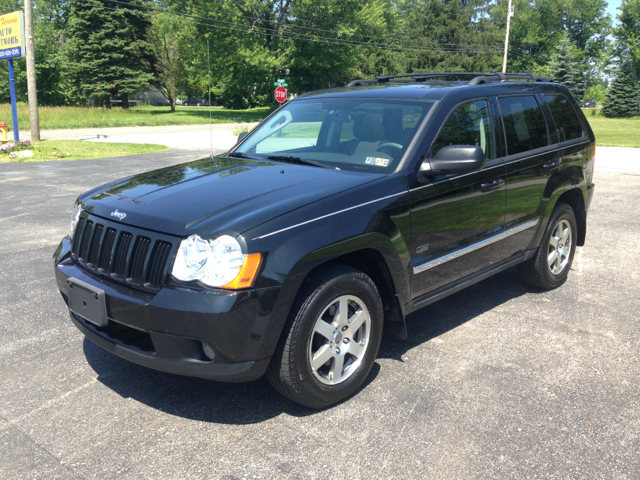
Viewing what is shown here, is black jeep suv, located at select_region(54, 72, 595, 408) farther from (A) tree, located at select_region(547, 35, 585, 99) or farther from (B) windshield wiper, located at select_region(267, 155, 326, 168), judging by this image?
(A) tree, located at select_region(547, 35, 585, 99)

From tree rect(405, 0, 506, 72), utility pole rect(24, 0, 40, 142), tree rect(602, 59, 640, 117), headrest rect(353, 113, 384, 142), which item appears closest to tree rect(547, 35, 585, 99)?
tree rect(602, 59, 640, 117)

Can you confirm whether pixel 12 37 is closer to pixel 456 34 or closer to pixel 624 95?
Answer: pixel 624 95

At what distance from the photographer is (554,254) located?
5.23 meters

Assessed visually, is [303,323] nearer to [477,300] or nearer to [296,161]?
[296,161]

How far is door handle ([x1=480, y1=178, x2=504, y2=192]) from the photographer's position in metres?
4.15

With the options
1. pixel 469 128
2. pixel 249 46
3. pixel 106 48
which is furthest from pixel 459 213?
pixel 106 48

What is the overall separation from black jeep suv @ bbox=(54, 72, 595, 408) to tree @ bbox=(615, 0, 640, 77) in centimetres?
6710

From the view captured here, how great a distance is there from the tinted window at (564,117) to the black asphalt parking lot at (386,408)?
153 centimetres

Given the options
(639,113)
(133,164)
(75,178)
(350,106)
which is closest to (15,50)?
(133,164)

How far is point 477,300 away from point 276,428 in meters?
2.69

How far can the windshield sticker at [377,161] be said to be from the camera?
146 inches

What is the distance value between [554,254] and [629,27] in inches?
2846

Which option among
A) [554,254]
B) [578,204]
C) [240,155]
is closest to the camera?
[240,155]

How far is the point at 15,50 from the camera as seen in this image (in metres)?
19.7
